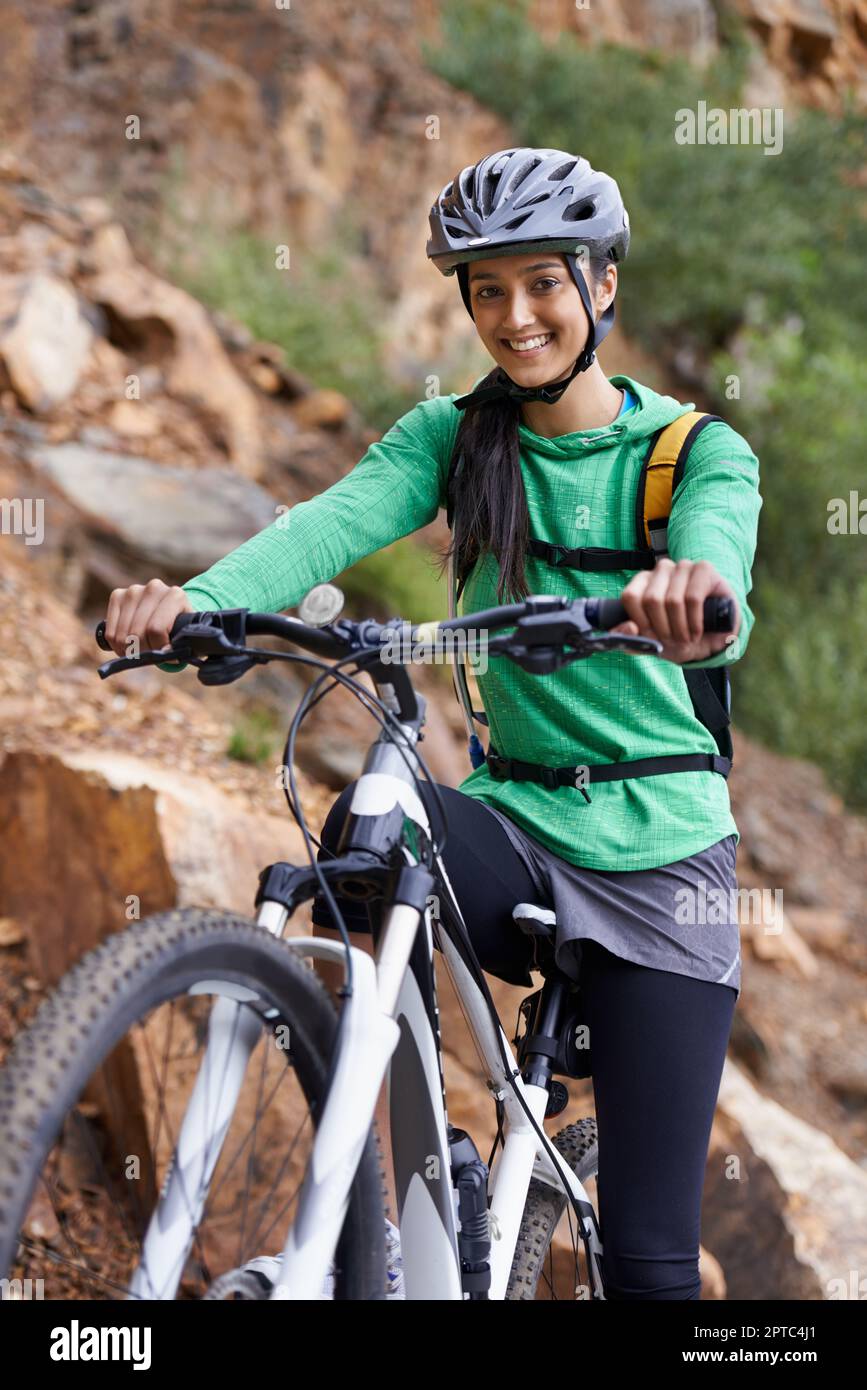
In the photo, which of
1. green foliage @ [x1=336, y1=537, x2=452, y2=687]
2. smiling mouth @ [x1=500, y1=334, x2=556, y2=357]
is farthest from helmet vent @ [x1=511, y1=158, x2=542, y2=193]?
green foliage @ [x1=336, y1=537, x2=452, y2=687]

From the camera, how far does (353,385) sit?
8.74m

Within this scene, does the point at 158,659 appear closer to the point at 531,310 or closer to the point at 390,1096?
the point at 390,1096

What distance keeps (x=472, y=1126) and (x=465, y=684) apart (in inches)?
69.6

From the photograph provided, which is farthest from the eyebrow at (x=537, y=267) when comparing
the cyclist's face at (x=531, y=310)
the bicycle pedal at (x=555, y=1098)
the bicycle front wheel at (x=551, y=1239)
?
the bicycle front wheel at (x=551, y=1239)

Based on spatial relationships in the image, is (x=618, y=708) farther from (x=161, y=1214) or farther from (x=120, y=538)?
(x=120, y=538)

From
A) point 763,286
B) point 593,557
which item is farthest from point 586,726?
point 763,286

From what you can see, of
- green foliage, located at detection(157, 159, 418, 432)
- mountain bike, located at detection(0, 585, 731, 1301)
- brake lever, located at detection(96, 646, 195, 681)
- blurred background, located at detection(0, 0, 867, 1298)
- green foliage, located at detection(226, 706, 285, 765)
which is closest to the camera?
mountain bike, located at detection(0, 585, 731, 1301)

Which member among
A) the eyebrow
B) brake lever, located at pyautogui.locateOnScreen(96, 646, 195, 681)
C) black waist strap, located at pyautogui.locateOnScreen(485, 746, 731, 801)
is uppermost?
the eyebrow

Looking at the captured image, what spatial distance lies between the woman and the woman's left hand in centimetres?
44

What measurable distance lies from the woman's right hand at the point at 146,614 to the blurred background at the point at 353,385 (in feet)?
3.26

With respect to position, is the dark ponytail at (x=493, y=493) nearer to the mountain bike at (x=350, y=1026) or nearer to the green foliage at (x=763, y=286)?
the mountain bike at (x=350, y=1026)

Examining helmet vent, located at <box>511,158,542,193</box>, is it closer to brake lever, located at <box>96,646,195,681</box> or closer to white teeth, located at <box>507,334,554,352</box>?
white teeth, located at <box>507,334,554,352</box>

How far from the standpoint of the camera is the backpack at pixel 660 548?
212 centimetres

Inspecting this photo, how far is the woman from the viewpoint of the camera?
209 centimetres
